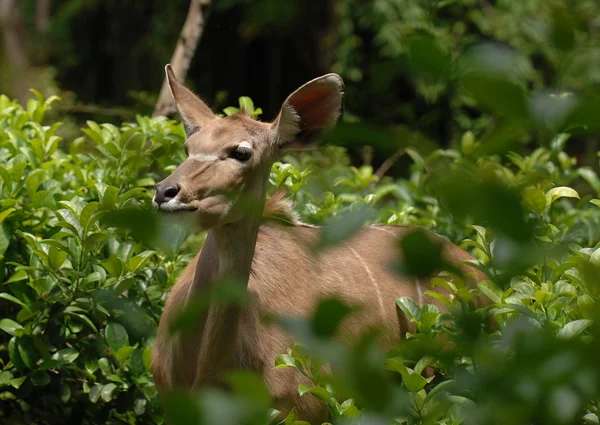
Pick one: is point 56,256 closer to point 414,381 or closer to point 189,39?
point 414,381

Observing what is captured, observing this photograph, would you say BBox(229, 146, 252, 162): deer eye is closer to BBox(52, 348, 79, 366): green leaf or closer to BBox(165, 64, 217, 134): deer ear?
BBox(165, 64, 217, 134): deer ear

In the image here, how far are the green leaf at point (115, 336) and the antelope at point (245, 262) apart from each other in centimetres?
27

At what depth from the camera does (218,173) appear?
385cm

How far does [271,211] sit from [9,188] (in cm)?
132

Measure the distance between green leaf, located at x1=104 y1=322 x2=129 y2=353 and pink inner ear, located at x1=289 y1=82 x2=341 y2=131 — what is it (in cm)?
128

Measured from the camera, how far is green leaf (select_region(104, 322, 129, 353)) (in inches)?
169

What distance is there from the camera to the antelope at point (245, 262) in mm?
3797

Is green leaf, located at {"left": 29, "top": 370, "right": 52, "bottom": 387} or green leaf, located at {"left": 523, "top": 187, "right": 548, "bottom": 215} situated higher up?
green leaf, located at {"left": 523, "top": 187, "right": 548, "bottom": 215}

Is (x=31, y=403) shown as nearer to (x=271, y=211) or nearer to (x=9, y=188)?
(x=9, y=188)

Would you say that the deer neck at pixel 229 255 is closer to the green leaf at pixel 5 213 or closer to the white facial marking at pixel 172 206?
the white facial marking at pixel 172 206

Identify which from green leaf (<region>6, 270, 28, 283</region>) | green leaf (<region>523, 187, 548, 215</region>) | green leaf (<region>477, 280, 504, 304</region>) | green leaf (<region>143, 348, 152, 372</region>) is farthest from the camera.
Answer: green leaf (<region>143, 348, 152, 372</region>)

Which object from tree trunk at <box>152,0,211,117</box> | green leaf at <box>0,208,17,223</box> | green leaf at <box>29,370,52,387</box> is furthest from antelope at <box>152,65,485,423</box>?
tree trunk at <box>152,0,211,117</box>

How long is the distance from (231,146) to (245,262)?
51 cm

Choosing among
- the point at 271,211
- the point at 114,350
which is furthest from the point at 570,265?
the point at 114,350
